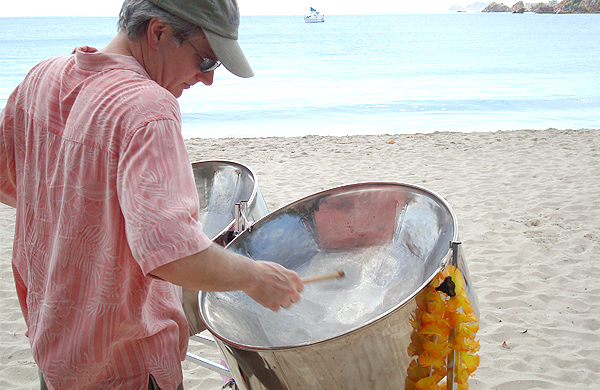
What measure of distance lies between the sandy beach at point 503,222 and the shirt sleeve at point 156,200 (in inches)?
50.4

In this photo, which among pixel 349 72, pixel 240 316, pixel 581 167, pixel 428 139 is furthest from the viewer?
pixel 349 72

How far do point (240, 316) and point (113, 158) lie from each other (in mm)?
472

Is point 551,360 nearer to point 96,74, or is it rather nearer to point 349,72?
point 96,74

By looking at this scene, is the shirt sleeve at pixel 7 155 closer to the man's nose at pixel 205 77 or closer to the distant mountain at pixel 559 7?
the man's nose at pixel 205 77

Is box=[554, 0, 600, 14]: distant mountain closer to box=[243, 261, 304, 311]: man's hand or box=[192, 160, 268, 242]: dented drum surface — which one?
box=[192, 160, 268, 242]: dented drum surface

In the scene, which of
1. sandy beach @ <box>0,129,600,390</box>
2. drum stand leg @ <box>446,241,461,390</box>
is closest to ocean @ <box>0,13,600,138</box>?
sandy beach @ <box>0,129,600,390</box>

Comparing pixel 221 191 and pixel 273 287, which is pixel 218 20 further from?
pixel 221 191

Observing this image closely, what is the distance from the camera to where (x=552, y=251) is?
2436 millimetres

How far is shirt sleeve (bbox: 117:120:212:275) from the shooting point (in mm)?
514

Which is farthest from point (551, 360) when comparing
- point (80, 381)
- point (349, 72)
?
point (349, 72)

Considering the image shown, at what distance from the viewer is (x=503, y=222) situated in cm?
281

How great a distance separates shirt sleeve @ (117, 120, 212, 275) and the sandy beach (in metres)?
1.28

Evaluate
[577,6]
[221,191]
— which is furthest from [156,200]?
[577,6]

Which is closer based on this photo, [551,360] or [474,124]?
[551,360]
